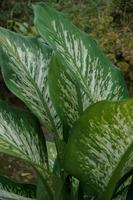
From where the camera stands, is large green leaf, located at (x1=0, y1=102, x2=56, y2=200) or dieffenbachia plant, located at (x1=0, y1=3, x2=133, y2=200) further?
large green leaf, located at (x1=0, y1=102, x2=56, y2=200)

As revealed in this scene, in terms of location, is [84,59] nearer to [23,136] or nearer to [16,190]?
[23,136]

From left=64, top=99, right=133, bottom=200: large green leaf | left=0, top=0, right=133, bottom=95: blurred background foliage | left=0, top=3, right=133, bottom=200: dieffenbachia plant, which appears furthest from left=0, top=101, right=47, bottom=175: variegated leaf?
left=0, top=0, right=133, bottom=95: blurred background foliage

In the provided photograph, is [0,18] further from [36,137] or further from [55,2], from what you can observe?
[36,137]

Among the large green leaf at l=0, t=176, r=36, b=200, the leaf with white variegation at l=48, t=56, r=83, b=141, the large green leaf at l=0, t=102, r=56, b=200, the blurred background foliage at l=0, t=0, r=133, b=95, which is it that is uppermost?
the leaf with white variegation at l=48, t=56, r=83, b=141

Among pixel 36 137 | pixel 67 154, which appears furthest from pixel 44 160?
pixel 67 154

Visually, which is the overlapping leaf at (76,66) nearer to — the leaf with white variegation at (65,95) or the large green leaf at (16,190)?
the leaf with white variegation at (65,95)

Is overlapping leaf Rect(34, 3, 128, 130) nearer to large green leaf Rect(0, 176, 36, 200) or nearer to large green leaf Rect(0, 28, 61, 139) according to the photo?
large green leaf Rect(0, 28, 61, 139)
